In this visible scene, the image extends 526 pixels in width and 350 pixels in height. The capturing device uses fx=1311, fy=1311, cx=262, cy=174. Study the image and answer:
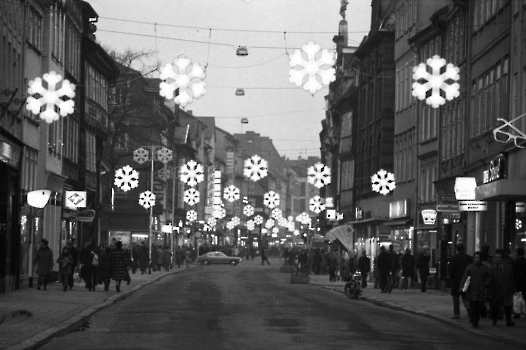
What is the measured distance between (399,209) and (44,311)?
37283 mm

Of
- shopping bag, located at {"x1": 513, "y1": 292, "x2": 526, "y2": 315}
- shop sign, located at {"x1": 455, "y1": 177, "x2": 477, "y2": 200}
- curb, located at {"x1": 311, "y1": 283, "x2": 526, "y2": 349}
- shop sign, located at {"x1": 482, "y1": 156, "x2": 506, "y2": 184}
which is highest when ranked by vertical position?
shop sign, located at {"x1": 482, "y1": 156, "x2": 506, "y2": 184}

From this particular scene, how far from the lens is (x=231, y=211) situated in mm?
180125

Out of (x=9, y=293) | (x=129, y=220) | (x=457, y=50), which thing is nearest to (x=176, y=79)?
(x=9, y=293)

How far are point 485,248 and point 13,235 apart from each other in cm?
1745

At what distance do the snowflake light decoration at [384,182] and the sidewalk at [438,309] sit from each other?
10228 millimetres

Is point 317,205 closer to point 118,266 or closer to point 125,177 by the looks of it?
point 125,177

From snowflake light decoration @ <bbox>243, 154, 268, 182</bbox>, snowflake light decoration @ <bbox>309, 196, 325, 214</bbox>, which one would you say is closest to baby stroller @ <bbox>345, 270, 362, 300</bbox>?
snowflake light decoration @ <bbox>243, 154, 268, 182</bbox>

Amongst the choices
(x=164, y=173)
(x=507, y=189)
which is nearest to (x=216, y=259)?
(x=164, y=173)

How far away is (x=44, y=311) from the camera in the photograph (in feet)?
97.7

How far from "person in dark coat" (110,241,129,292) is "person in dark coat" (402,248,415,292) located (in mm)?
10946

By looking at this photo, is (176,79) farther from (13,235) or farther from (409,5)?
(409,5)

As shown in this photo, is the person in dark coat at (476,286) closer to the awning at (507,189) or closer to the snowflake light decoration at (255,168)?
the awning at (507,189)

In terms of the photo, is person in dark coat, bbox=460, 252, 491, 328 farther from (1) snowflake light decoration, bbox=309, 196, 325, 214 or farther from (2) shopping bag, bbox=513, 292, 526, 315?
(1) snowflake light decoration, bbox=309, 196, 325, 214

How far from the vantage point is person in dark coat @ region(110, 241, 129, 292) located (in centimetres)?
4369
